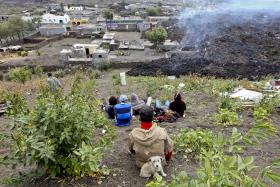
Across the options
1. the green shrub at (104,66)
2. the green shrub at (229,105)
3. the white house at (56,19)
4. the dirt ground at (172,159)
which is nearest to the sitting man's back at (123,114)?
the dirt ground at (172,159)

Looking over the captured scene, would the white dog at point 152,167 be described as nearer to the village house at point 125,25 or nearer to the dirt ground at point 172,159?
the dirt ground at point 172,159

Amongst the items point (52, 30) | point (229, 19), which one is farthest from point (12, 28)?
point (229, 19)

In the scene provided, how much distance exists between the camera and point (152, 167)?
14.9 feet

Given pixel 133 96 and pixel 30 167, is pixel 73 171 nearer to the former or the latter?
pixel 30 167

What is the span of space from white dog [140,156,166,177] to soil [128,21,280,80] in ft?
47.3

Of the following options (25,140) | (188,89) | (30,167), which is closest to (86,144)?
(25,140)

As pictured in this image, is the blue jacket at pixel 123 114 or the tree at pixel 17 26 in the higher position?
the blue jacket at pixel 123 114

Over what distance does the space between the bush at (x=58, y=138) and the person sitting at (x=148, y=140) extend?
60cm

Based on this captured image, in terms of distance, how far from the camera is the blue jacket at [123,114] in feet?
23.0

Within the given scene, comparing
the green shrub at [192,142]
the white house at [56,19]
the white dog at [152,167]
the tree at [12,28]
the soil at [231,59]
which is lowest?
the white house at [56,19]

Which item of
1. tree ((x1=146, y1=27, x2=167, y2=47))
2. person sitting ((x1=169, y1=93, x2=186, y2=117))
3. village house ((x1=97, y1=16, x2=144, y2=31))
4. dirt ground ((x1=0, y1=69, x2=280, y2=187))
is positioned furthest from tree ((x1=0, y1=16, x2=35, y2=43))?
person sitting ((x1=169, y1=93, x2=186, y2=117))

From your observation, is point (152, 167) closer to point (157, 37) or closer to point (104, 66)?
point (104, 66)

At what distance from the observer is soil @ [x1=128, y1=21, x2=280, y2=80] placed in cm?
1984

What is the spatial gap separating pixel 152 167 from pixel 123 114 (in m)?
2.58
